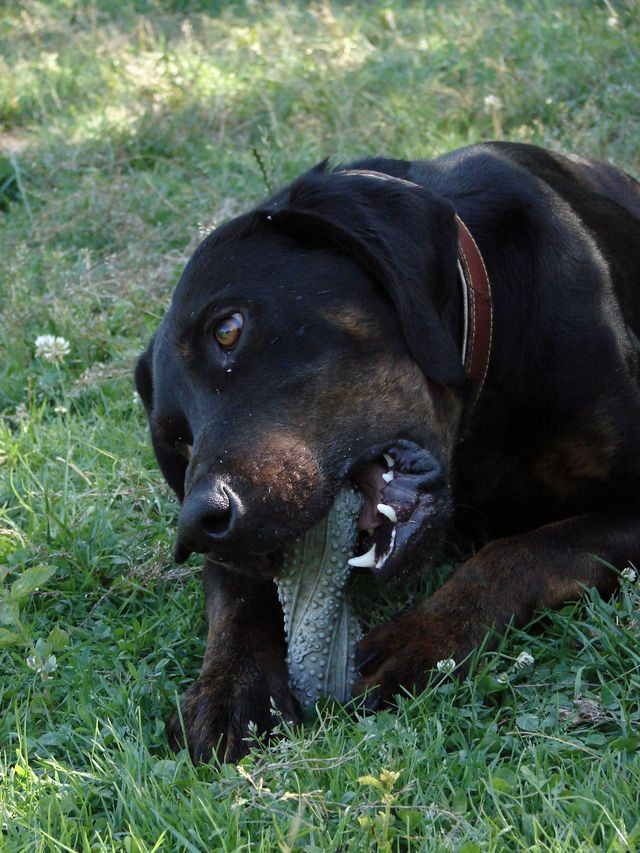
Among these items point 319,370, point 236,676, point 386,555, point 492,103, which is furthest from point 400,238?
point 492,103

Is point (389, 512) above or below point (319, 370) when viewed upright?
below

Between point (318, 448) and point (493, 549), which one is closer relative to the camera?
point (318, 448)

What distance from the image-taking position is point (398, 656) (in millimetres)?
3037

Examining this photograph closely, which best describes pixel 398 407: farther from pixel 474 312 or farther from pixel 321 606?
pixel 321 606

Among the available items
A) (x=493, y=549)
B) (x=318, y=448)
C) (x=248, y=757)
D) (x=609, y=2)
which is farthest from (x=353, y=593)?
(x=609, y=2)

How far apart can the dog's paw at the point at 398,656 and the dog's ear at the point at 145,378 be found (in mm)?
1173

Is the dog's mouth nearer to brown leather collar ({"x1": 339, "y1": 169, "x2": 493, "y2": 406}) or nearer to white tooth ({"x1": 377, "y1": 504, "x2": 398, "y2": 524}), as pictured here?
white tooth ({"x1": 377, "y1": 504, "x2": 398, "y2": 524})

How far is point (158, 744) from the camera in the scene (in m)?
3.02

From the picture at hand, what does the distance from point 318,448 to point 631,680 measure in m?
0.94

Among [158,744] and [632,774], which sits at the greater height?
[632,774]

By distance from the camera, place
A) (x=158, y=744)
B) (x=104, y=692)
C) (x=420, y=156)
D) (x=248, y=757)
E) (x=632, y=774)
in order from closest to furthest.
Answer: (x=632, y=774) < (x=248, y=757) < (x=158, y=744) < (x=104, y=692) < (x=420, y=156)

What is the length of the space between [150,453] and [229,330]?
1.53 metres

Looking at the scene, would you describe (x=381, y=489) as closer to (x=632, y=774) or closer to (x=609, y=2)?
(x=632, y=774)

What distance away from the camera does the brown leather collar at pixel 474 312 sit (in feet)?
11.1
